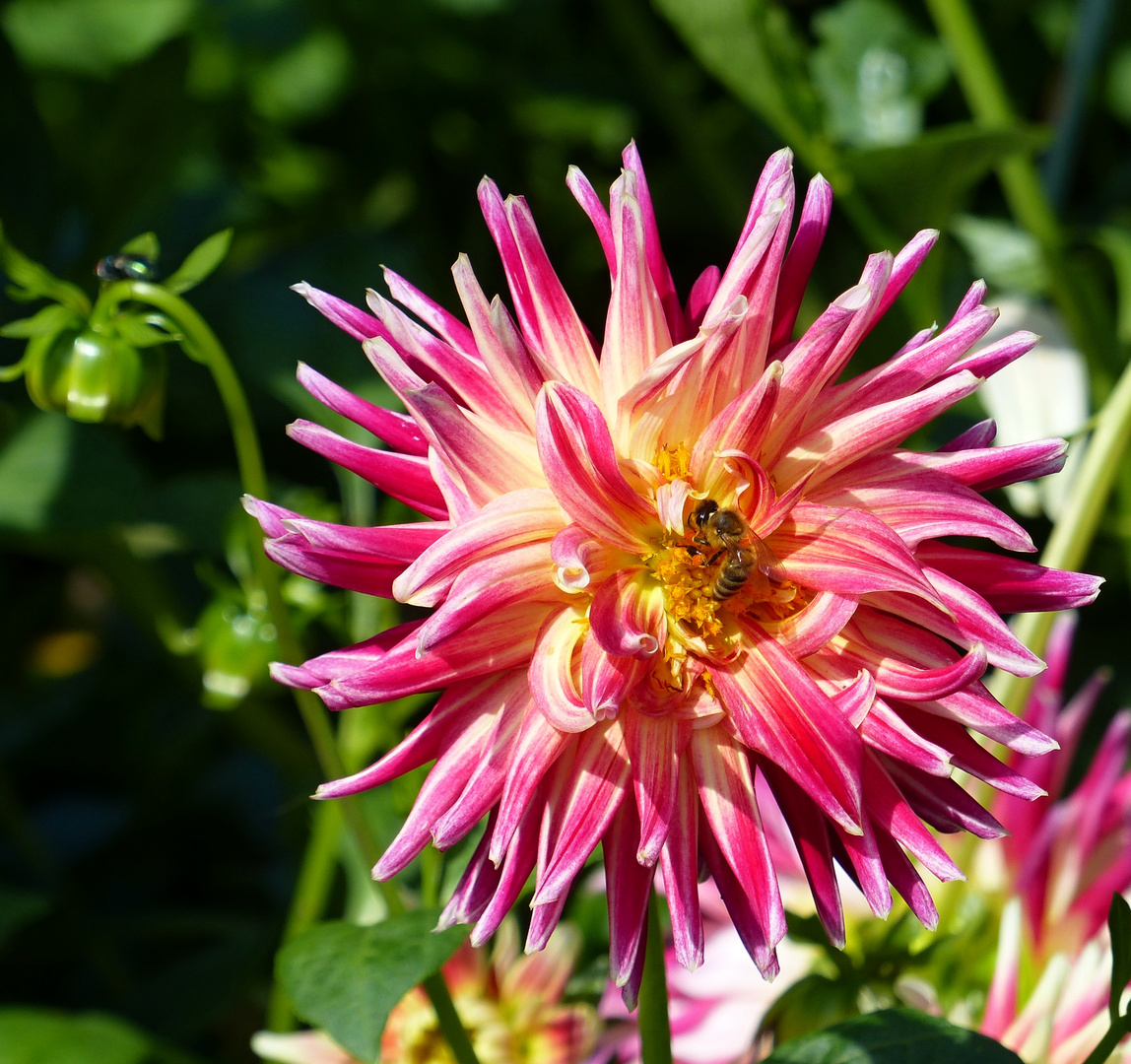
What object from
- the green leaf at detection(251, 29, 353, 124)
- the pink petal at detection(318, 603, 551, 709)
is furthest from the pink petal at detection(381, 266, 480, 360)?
the green leaf at detection(251, 29, 353, 124)

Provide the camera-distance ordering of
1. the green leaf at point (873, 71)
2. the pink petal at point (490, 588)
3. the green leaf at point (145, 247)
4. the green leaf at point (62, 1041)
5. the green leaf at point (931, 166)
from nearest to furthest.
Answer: the pink petal at point (490, 588)
the green leaf at point (145, 247)
the green leaf at point (62, 1041)
the green leaf at point (931, 166)
the green leaf at point (873, 71)

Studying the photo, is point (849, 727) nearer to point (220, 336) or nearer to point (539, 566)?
point (539, 566)

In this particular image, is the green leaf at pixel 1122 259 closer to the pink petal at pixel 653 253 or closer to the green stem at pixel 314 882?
the pink petal at pixel 653 253

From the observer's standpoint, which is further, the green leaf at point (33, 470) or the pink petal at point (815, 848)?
the green leaf at point (33, 470)

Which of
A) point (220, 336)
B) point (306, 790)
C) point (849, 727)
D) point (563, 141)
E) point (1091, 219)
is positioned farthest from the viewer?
point (563, 141)

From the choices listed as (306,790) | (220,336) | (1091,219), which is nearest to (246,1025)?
(306,790)

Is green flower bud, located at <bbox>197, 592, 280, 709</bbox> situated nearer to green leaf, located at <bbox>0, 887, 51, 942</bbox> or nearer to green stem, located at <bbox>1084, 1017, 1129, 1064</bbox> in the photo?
green leaf, located at <bbox>0, 887, 51, 942</bbox>

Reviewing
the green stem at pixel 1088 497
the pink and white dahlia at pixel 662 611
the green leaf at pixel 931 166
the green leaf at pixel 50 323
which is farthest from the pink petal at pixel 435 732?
the green leaf at pixel 931 166
